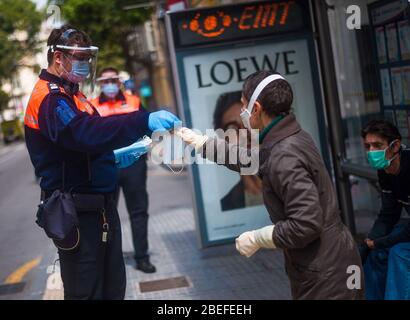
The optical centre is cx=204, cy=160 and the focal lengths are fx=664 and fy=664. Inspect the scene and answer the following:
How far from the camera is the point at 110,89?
20.3ft

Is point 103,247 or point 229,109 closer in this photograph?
point 103,247

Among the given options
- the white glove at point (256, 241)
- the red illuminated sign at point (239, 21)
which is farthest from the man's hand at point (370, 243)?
the red illuminated sign at point (239, 21)

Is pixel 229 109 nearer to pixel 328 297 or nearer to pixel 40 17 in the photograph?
pixel 328 297

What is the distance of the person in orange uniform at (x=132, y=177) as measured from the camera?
6.22m

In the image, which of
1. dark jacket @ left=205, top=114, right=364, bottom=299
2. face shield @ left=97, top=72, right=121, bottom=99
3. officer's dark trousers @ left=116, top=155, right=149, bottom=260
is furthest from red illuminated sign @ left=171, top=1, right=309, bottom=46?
dark jacket @ left=205, top=114, right=364, bottom=299

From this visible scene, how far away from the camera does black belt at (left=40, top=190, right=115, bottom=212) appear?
3322 millimetres

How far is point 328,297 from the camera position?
272cm

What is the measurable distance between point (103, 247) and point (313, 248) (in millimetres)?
1240

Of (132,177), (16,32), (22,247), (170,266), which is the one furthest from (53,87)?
(16,32)

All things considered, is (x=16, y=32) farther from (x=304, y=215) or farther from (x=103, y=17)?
(x=304, y=215)

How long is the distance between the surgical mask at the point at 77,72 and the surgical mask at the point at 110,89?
2739mm

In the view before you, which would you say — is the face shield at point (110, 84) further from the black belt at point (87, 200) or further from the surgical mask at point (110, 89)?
the black belt at point (87, 200)
